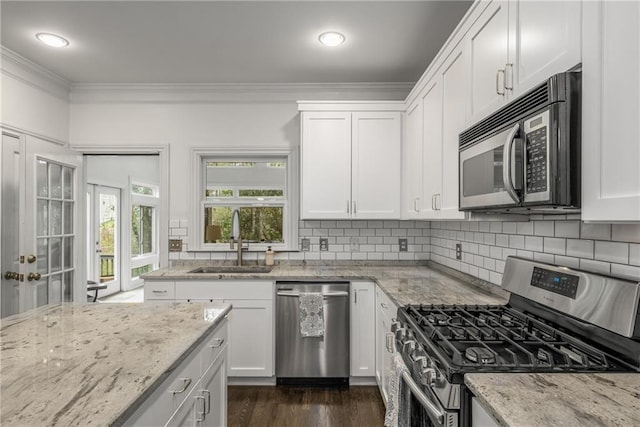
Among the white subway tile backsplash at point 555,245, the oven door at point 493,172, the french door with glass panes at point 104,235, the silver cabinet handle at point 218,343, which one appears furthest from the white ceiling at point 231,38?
the french door with glass panes at point 104,235

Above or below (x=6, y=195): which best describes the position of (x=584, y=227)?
below

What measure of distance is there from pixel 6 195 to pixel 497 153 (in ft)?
10.9

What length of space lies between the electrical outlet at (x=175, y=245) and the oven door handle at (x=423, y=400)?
2691 mm

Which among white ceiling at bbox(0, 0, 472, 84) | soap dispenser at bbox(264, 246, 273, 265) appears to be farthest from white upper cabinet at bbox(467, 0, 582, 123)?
soap dispenser at bbox(264, 246, 273, 265)

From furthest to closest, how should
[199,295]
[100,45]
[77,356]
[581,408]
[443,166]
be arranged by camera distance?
[199,295], [100,45], [443,166], [77,356], [581,408]

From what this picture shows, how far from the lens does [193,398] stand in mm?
1390

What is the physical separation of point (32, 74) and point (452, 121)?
3.38m

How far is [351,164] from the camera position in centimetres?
325

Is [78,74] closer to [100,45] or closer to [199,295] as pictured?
[100,45]

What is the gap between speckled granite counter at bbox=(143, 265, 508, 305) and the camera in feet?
6.94

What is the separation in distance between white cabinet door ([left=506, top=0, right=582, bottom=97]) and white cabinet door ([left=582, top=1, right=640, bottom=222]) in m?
0.06

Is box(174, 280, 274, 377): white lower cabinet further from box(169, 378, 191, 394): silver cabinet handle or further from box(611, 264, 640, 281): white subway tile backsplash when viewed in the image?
box(611, 264, 640, 281): white subway tile backsplash

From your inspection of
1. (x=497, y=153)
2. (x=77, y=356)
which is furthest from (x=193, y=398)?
(x=497, y=153)

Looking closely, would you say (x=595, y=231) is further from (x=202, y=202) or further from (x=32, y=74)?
(x=32, y=74)
